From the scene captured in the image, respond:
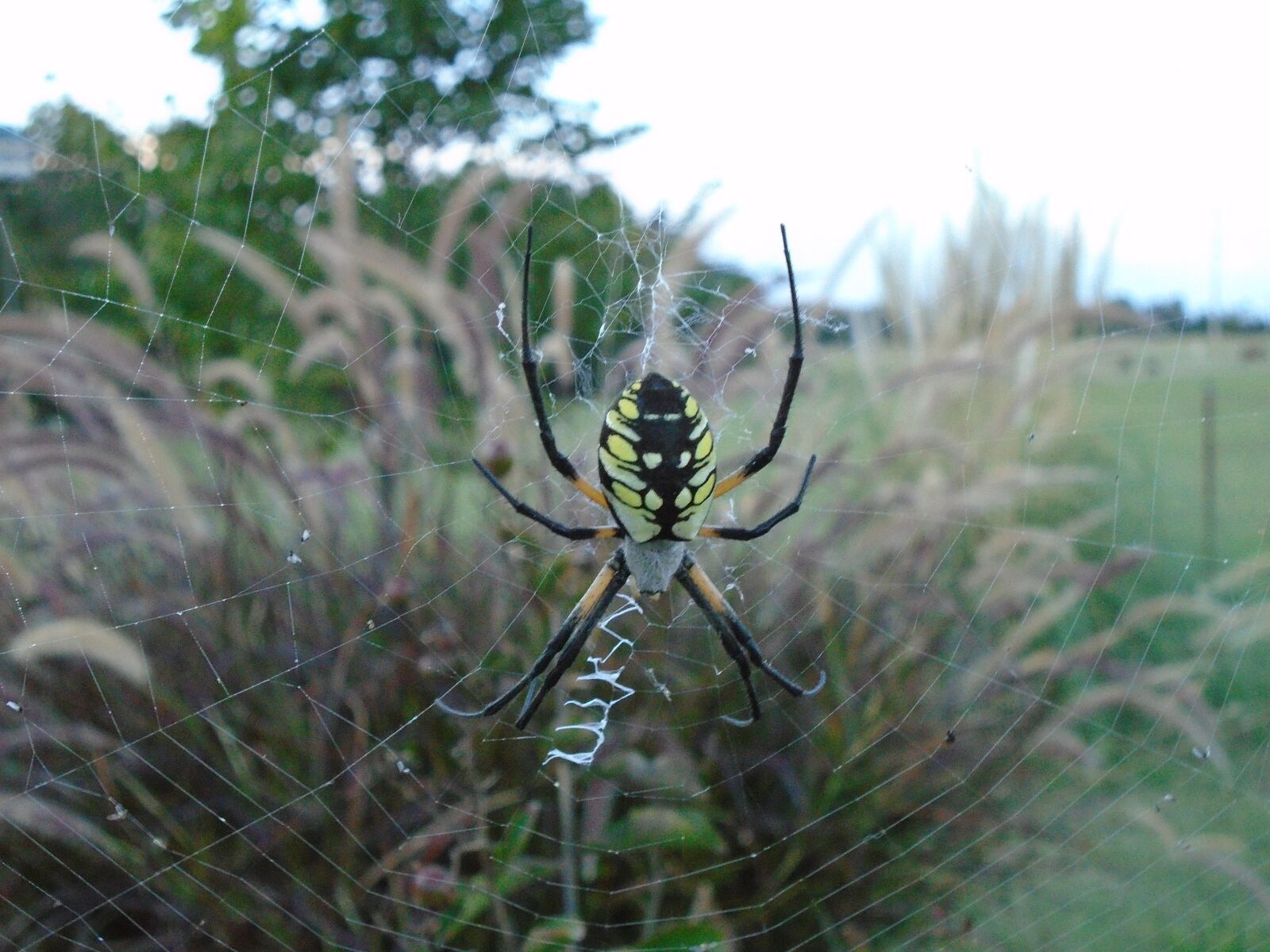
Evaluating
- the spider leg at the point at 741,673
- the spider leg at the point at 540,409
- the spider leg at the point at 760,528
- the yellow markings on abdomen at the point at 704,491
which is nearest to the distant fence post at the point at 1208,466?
the spider leg at the point at 760,528

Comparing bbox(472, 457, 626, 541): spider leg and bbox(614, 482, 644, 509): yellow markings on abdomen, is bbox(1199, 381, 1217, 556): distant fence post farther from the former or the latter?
bbox(614, 482, 644, 509): yellow markings on abdomen

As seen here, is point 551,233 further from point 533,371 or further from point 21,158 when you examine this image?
point 21,158

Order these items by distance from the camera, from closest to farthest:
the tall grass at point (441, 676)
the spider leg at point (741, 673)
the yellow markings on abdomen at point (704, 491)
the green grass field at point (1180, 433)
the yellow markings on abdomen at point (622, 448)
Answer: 1. the yellow markings on abdomen at point (622, 448)
2. the yellow markings on abdomen at point (704, 491)
3. the tall grass at point (441, 676)
4. the spider leg at point (741, 673)
5. the green grass field at point (1180, 433)

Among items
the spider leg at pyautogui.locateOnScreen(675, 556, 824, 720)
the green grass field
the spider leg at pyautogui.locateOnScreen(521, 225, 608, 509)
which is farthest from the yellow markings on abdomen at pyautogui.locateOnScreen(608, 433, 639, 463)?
the green grass field

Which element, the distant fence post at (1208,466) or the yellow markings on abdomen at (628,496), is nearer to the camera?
the yellow markings on abdomen at (628,496)

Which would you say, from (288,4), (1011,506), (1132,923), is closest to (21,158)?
(288,4)

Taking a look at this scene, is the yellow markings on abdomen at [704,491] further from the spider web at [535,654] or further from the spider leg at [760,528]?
the spider web at [535,654]

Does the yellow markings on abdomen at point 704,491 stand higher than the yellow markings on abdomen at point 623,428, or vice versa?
the yellow markings on abdomen at point 623,428

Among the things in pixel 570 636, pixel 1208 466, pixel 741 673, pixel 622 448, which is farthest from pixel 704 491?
pixel 1208 466
